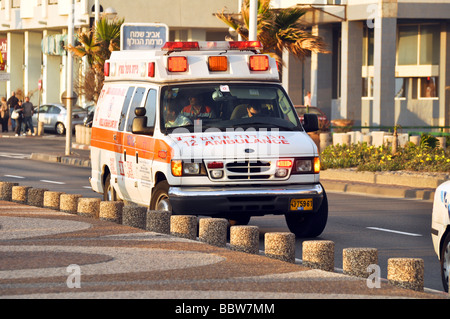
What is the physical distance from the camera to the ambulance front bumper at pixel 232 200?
1381cm

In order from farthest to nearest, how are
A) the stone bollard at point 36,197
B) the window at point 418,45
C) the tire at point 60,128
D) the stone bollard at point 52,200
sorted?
the window at point 418,45 < the tire at point 60,128 < the stone bollard at point 36,197 < the stone bollard at point 52,200

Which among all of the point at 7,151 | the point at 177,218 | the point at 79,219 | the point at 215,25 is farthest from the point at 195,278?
the point at 215,25

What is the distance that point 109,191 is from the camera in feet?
55.2

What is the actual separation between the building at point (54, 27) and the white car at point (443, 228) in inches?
1737

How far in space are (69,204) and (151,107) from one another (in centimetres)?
169

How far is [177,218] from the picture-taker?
1238 centimetres

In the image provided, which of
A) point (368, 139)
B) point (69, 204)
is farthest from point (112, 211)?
point (368, 139)

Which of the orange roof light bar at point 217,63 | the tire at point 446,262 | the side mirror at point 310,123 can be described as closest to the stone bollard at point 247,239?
the tire at point 446,262

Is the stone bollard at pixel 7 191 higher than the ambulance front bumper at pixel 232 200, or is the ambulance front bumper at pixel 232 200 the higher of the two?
the ambulance front bumper at pixel 232 200

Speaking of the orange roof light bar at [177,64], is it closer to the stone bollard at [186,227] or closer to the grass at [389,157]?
the stone bollard at [186,227]

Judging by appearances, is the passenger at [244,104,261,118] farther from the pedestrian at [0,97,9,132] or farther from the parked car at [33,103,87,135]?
the pedestrian at [0,97,9,132]

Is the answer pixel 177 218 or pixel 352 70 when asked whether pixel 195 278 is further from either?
pixel 352 70

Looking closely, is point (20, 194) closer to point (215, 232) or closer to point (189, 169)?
point (189, 169)

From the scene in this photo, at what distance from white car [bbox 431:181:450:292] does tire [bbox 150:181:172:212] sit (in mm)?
4203
